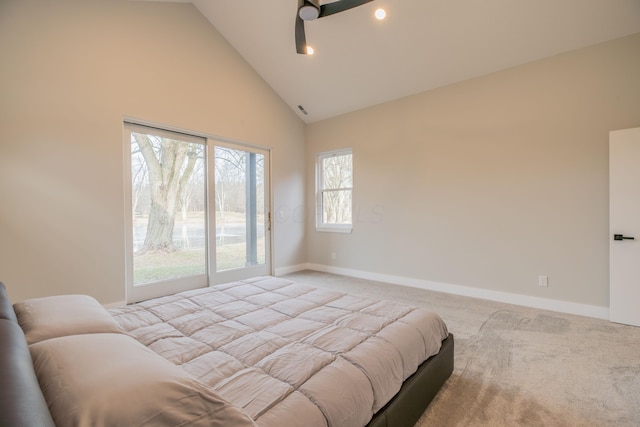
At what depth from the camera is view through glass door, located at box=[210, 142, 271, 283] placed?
4.25m

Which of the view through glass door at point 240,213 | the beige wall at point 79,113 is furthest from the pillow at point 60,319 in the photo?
the view through glass door at point 240,213

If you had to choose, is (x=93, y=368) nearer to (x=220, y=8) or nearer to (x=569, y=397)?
(x=569, y=397)

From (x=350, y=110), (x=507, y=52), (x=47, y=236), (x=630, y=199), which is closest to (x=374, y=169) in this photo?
(x=350, y=110)

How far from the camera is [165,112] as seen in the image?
354cm

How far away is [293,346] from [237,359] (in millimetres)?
265

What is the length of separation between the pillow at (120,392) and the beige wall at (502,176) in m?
3.81

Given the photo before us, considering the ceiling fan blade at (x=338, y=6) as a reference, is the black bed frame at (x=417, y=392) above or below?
below

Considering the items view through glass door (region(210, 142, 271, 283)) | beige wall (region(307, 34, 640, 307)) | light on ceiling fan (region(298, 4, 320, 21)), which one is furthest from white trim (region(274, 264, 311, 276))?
light on ceiling fan (region(298, 4, 320, 21))

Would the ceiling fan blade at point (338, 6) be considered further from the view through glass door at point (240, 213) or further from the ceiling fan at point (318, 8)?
the view through glass door at point (240, 213)

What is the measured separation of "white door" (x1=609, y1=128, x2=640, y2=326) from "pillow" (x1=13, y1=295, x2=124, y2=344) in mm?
4206

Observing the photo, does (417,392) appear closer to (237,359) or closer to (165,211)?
(237,359)

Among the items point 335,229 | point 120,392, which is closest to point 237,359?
point 120,392

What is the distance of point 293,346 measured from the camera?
138cm

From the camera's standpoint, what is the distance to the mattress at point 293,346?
3.38 ft
